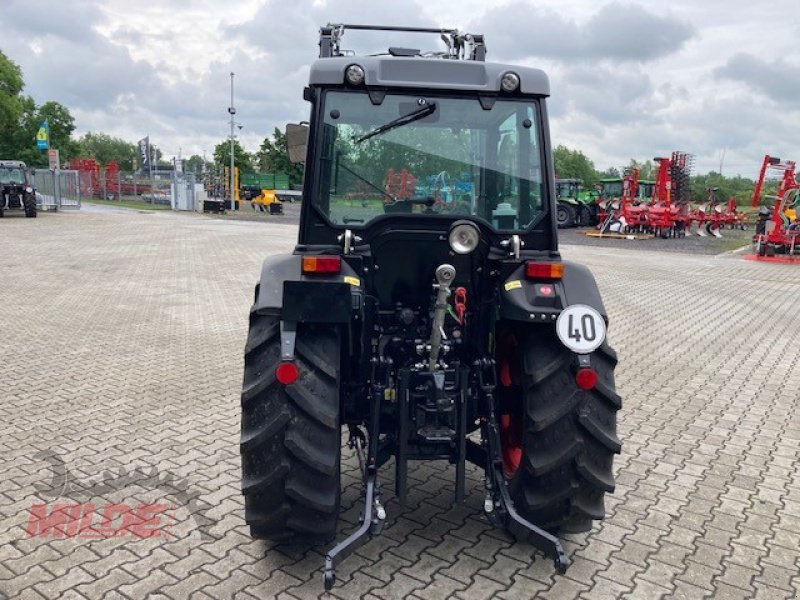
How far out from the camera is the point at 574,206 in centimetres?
3170

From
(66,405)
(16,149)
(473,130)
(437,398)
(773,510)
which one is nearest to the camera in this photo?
(437,398)

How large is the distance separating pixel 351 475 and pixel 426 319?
138 cm

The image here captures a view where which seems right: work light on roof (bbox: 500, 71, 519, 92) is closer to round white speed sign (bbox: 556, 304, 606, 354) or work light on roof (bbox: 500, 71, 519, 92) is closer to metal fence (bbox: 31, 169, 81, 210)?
round white speed sign (bbox: 556, 304, 606, 354)

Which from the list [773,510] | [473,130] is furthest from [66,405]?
[773,510]

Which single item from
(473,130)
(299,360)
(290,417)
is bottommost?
(290,417)

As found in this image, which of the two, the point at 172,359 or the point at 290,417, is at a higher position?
the point at 290,417

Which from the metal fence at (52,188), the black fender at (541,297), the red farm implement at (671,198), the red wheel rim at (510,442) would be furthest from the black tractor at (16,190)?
the black fender at (541,297)

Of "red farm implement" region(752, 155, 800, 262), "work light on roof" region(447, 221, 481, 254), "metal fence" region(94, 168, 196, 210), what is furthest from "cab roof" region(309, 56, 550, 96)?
"metal fence" region(94, 168, 196, 210)

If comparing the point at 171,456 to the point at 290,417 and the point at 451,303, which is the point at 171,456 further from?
the point at 451,303

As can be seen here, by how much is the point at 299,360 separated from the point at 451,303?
0.87 meters

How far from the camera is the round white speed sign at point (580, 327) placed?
3.19 m

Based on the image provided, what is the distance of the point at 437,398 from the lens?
343 centimetres

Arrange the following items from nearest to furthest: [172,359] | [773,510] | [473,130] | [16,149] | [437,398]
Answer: [437,398]
[473,130]
[773,510]
[172,359]
[16,149]

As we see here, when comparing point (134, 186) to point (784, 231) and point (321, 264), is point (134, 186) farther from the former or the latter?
point (321, 264)
